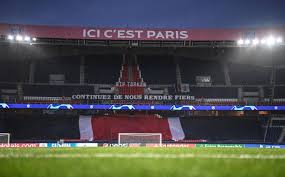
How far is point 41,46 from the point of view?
39469 mm

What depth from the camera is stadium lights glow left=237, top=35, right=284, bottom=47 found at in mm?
37094

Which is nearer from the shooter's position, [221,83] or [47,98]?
[47,98]

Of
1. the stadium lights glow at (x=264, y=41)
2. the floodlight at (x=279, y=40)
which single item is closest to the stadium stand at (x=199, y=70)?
the stadium lights glow at (x=264, y=41)

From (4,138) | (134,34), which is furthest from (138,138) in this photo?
(4,138)

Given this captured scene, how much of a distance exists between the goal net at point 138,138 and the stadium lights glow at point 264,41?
13.9m

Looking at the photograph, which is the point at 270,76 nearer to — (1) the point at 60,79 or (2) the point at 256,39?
(2) the point at 256,39

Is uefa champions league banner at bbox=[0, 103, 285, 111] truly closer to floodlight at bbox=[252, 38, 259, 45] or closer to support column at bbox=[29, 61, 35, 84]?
support column at bbox=[29, 61, 35, 84]

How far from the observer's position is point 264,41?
37.7 m

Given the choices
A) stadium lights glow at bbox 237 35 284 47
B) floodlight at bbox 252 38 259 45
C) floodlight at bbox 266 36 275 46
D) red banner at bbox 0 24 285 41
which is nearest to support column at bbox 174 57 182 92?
red banner at bbox 0 24 285 41

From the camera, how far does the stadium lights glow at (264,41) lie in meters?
37.1

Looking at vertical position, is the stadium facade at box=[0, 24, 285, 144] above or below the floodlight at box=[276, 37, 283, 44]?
below

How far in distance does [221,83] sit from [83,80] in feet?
50.9

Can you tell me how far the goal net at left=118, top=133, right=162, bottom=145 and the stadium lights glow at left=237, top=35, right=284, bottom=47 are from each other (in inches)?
547

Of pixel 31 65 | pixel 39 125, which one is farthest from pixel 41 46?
pixel 39 125
